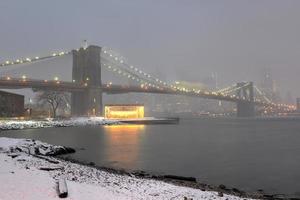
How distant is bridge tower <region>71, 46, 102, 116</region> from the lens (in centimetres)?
11400

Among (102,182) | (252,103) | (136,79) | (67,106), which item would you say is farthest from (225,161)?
(252,103)

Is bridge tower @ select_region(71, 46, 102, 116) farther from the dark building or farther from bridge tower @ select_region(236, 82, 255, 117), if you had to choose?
bridge tower @ select_region(236, 82, 255, 117)

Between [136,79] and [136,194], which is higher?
[136,79]

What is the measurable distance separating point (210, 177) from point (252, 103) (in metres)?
144

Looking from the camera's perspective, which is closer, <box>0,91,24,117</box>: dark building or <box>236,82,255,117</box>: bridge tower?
<box>0,91,24,117</box>: dark building

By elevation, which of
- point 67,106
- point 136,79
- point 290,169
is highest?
point 136,79

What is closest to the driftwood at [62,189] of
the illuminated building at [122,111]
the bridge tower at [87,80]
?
the bridge tower at [87,80]

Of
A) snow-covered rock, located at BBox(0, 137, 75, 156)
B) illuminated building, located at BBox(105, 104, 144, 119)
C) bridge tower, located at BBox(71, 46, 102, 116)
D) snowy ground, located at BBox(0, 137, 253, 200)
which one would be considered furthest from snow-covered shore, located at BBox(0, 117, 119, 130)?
snowy ground, located at BBox(0, 137, 253, 200)

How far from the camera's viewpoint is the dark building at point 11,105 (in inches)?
3433

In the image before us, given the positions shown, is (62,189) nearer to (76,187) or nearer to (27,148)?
(76,187)

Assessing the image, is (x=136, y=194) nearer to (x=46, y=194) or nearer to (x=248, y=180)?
(x=46, y=194)

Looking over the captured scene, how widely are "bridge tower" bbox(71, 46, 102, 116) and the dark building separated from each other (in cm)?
2020

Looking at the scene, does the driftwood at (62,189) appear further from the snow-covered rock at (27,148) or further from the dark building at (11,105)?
the dark building at (11,105)

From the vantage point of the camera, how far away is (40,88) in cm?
10150
